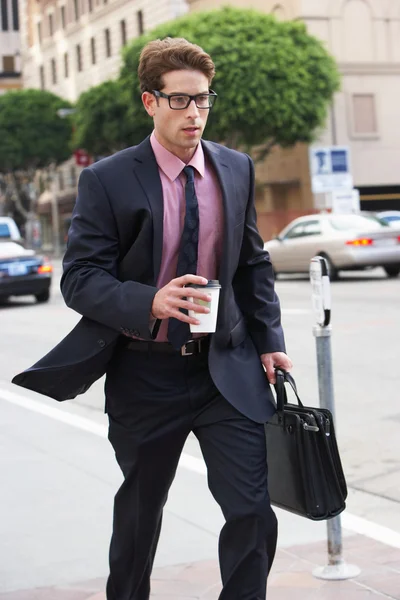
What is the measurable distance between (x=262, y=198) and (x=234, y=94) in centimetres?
1022

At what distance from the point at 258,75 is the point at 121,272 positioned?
40.5 metres

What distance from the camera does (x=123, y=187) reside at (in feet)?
10.8

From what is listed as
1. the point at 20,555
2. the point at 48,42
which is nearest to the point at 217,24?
the point at 48,42

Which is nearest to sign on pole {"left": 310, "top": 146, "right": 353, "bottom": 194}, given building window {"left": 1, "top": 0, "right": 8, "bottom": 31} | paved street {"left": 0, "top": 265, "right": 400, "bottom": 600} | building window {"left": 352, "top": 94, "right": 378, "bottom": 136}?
paved street {"left": 0, "top": 265, "right": 400, "bottom": 600}

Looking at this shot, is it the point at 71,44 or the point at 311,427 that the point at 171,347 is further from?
the point at 71,44

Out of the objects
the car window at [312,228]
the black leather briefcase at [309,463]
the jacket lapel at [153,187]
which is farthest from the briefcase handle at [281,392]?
the car window at [312,228]

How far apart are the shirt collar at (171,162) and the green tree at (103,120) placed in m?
43.1

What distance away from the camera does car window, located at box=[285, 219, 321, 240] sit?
946 inches

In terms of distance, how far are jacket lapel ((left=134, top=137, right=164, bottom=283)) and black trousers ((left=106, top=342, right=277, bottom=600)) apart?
32cm

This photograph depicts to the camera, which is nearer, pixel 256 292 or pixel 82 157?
pixel 256 292

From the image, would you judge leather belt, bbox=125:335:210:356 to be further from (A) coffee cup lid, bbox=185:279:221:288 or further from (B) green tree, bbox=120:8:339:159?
(B) green tree, bbox=120:8:339:159

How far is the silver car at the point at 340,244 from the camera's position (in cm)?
2266

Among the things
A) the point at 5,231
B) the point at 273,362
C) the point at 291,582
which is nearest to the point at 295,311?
the point at 5,231

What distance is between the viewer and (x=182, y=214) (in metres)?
3.29
